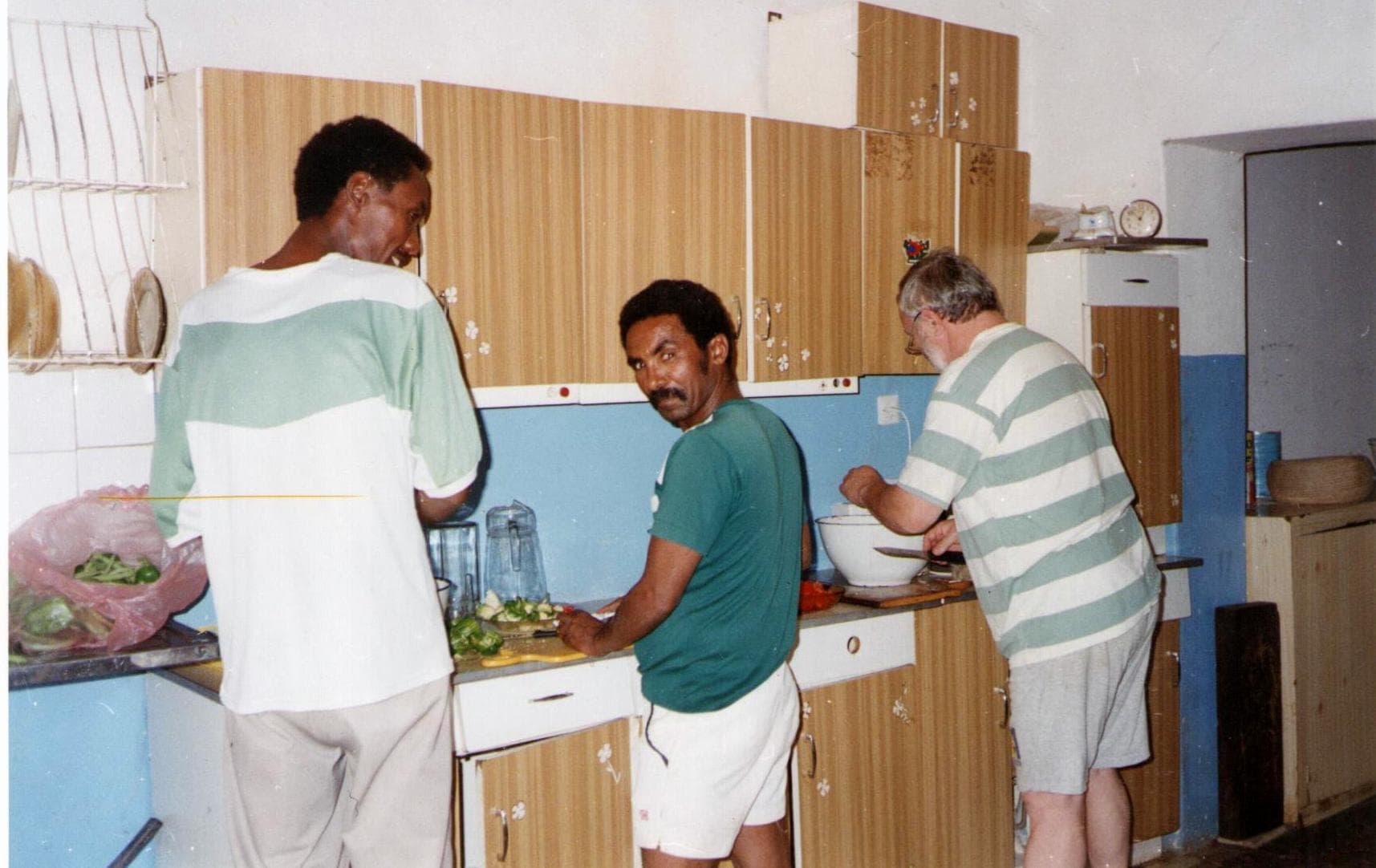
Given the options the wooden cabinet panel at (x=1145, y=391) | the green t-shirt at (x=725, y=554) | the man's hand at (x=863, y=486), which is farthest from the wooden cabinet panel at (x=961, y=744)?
the green t-shirt at (x=725, y=554)

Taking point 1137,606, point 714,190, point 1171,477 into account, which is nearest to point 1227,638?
point 1171,477

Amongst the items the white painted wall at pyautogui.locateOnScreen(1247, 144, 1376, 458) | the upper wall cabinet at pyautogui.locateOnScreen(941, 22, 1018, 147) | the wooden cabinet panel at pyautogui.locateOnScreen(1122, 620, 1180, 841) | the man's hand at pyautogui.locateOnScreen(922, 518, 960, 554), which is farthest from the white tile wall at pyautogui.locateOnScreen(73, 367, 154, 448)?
the white painted wall at pyautogui.locateOnScreen(1247, 144, 1376, 458)

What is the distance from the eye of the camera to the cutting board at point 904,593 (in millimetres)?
2871

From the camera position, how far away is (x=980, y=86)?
11.1ft

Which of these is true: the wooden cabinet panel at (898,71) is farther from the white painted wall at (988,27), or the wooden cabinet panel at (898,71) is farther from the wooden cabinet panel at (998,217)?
the white painted wall at (988,27)

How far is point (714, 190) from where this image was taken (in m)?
2.78

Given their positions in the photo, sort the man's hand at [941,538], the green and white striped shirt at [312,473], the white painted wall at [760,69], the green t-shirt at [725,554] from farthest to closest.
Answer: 1. the man's hand at [941,538]
2. the white painted wall at [760,69]
3. the green t-shirt at [725,554]
4. the green and white striped shirt at [312,473]

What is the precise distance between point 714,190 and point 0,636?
1.80 metres

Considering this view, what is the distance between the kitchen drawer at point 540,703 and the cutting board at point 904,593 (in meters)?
0.70

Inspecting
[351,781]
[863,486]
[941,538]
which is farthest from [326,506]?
[941,538]

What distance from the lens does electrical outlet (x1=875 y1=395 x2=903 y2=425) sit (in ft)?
11.8

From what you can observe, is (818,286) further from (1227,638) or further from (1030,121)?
(1227,638)

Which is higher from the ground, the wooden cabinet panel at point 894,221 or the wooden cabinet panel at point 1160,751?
the wooden cabinet panel at point 894,221

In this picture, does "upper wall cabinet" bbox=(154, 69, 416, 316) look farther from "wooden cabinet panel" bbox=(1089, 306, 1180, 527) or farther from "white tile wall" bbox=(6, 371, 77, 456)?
"wooden cabinet panel" bbox=(1089, 306, 1180, 527)
